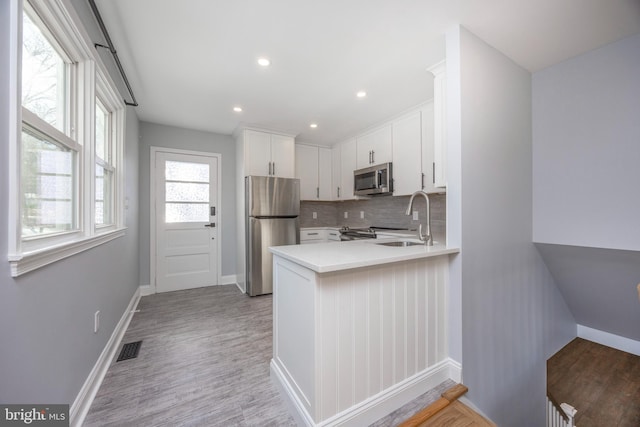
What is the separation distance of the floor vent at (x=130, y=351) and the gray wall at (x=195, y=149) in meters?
1.60

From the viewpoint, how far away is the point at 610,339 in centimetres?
255

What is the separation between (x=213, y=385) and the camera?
1697 millimetres

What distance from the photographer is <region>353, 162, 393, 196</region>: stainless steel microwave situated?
10.9ft

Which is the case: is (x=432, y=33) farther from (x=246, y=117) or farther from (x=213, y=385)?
(x=213, y=385)

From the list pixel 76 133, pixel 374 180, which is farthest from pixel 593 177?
pixel 76 133

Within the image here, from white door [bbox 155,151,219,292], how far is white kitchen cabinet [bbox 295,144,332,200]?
142 centimetres

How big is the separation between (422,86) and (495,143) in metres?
1.01

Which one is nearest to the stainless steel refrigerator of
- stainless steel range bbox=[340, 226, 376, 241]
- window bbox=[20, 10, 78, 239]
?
stainless steel range bbox=[340, 226, 376, 241]

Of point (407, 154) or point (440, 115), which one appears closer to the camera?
point (440, 115)

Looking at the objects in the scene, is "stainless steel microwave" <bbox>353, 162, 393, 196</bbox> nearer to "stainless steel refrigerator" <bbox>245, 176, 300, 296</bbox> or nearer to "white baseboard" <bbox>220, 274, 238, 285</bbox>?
"stainless steel refrigerator" <bbox>245, 176, 300, 296</bbox>

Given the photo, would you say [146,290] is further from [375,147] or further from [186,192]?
[375,147]

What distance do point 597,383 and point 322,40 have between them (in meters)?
3.91

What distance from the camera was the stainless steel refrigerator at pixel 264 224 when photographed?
3459 mm

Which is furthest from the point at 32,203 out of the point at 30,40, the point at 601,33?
the point at 601,33
